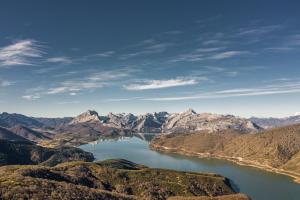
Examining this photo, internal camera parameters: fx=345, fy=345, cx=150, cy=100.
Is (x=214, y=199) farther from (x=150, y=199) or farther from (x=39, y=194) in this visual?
(x=39, y=194)

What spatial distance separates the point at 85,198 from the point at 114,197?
16402mm

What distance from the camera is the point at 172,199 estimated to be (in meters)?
194

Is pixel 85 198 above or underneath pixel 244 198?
above

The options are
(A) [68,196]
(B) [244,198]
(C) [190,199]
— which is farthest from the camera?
(B) [244,198]

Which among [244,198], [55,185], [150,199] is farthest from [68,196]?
[244,198]

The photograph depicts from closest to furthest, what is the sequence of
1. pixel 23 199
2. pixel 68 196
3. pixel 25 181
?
pixel 23 199, pixel 68 196, pixel 25 181

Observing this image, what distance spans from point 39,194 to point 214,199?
101 m

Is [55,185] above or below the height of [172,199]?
above

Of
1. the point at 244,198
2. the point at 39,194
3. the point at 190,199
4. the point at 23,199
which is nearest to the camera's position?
the point at 23,199

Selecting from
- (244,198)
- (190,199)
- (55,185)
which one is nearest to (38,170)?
(55,185)

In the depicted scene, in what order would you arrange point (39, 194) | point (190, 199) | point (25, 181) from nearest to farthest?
point (39, 194)
point (25, 181)
point (190, 199)

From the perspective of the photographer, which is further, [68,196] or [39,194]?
[68,196]

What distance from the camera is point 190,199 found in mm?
178625

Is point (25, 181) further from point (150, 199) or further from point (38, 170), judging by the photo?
point (150, 199)
